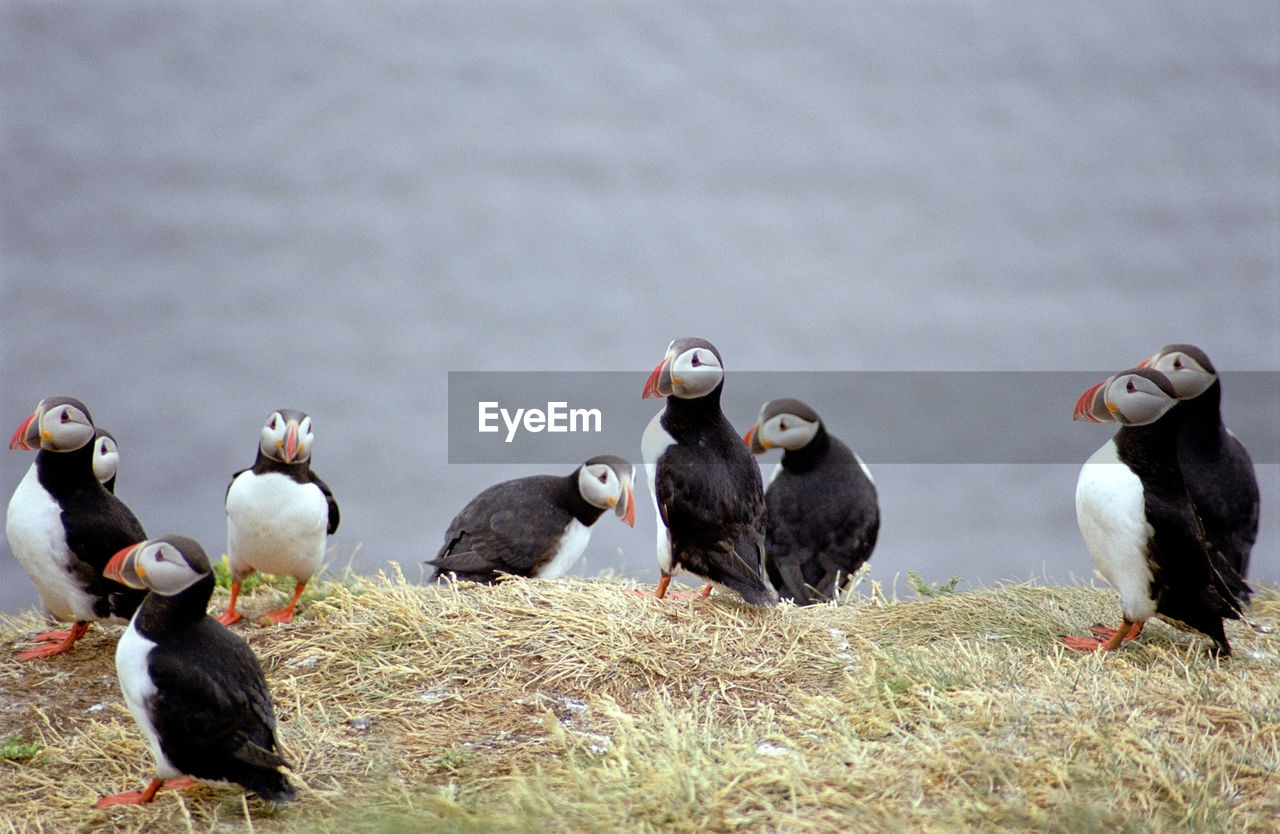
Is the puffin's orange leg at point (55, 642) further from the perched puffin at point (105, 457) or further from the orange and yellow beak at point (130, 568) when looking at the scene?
the orange and yellow beak at point (130, 568)

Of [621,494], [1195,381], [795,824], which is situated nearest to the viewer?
[795,824]

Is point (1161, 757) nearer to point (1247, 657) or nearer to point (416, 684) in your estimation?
point (1247, 657)

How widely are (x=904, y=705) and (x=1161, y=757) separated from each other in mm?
595

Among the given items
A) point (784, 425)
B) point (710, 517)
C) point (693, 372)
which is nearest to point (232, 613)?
point (710, 517)

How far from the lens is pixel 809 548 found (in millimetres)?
4516

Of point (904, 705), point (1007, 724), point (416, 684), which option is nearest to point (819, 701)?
point (904, 705)

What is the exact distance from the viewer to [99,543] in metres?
3.43

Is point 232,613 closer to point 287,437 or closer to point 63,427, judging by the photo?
point 287,437

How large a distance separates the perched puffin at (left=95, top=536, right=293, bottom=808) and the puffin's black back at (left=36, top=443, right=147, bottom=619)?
0.91 meters

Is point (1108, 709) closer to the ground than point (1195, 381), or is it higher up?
closer to the ground

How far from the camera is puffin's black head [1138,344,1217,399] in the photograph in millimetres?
3574

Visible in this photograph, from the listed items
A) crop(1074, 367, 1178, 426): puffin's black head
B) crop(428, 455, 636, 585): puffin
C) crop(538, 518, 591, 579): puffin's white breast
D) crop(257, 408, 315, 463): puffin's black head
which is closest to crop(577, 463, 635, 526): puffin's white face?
crop(428, 455, 636, 585): puffin

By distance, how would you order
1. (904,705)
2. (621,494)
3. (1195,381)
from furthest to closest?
(621,494) → (1195,381) → (904,705)

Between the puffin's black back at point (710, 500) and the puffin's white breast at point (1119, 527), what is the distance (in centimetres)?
99
